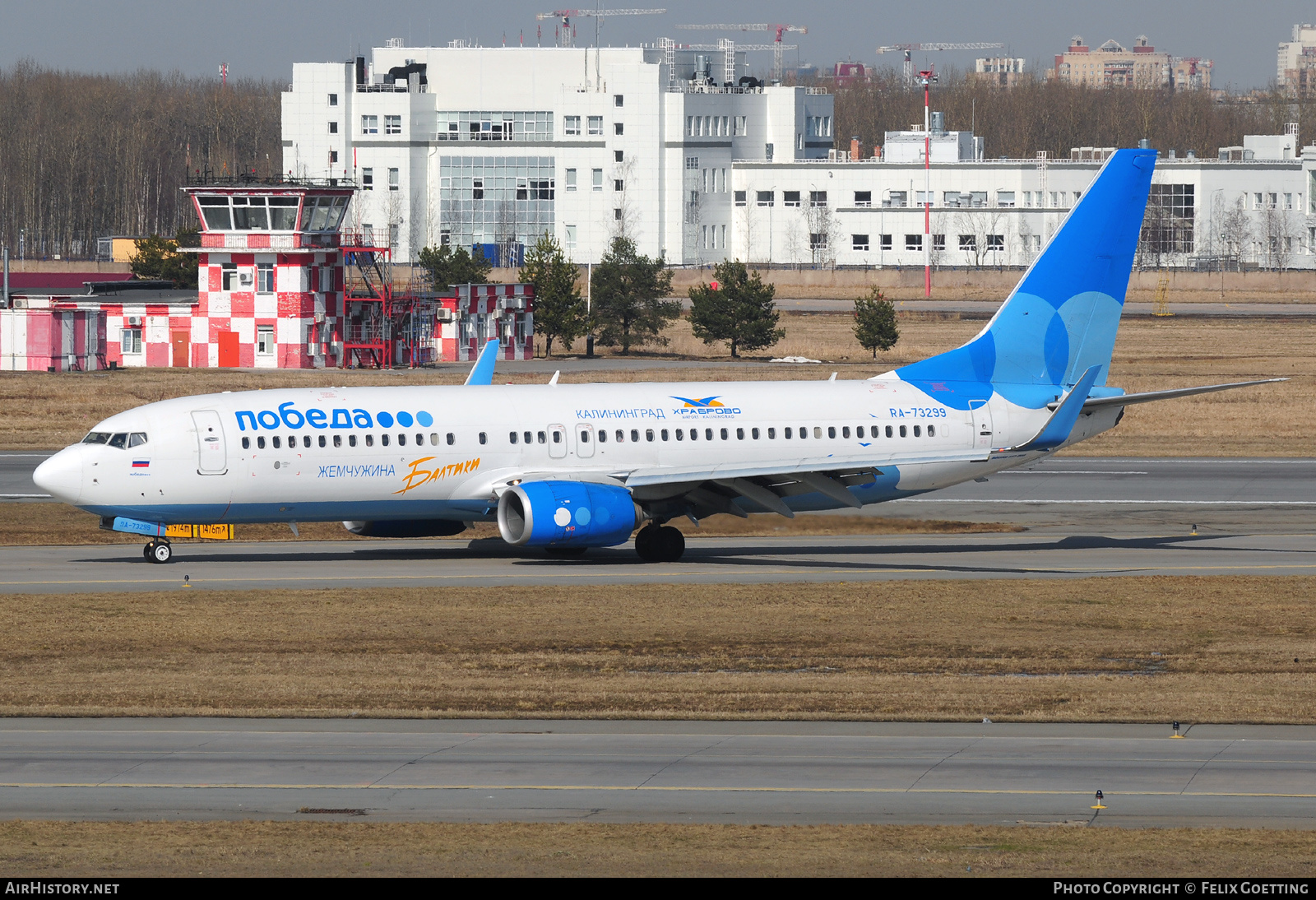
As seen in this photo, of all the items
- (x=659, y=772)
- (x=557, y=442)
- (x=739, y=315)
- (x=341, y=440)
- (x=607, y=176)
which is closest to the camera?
(x=659, y=772)

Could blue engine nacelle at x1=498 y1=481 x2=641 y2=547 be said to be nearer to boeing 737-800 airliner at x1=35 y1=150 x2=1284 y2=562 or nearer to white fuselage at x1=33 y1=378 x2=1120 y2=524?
boeing 737-800 airliner at x1=35 y1=150 x2=1284 y2=562

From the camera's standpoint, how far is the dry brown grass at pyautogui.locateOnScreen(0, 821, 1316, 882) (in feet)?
54.9

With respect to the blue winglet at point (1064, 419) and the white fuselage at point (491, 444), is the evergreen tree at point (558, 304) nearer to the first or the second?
the white fuselage at point (491, 444)

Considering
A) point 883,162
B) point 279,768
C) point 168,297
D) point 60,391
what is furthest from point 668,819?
point 883,162

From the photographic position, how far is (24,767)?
21.6 m

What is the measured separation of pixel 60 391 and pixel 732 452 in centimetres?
5243

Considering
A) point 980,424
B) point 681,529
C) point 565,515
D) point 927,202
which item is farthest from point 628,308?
point 927,202

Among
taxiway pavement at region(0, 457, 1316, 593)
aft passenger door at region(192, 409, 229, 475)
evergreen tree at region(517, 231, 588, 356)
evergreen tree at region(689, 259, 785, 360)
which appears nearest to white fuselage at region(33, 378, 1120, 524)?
aft passenger door at region(192, 409, 229, 475)

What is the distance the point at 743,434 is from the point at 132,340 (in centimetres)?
6932

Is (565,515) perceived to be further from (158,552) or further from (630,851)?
(630,851)

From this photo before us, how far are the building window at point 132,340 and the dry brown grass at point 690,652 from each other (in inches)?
2745

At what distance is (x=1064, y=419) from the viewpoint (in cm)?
4128
